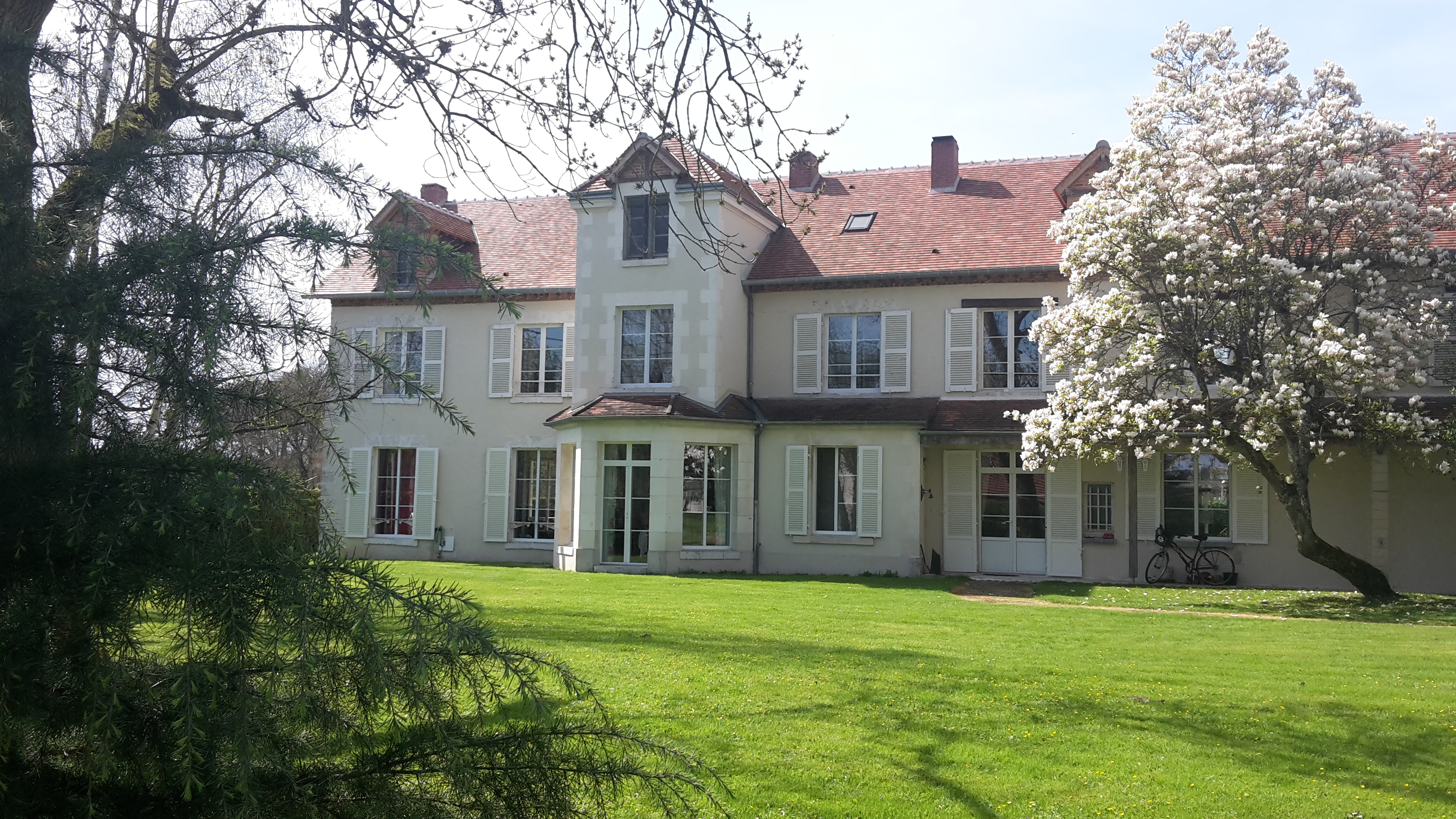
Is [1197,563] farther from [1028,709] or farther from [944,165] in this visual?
[1028,709]

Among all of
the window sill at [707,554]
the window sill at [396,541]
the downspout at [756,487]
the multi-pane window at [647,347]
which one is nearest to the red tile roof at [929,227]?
the multi-pane window at [647,347]

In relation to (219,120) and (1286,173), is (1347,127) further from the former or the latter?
A: (219,120)

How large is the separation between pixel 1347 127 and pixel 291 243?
16.0 metres

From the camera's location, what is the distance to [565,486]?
70.3ft

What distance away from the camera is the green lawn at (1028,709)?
16.6 ft

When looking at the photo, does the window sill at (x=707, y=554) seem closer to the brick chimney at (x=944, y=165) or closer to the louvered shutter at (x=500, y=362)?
the louvered shutter at (x=500, y=362)

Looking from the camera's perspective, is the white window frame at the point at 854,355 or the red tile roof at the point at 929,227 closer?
the red tile roof at the point at 929,227

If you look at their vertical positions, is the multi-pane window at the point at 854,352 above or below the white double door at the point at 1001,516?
above

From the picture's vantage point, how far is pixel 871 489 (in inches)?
767

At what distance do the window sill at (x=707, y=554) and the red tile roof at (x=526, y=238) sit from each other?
5880mm

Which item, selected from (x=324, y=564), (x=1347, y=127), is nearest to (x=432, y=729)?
(x=324, y=564)

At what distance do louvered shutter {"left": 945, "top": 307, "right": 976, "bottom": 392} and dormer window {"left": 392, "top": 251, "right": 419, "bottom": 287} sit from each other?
17612 millimetres

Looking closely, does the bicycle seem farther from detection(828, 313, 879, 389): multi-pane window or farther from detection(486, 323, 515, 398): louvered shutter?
detection(486, 323, 515, 398): louvered shutter

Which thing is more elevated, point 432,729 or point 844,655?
point 432,729
